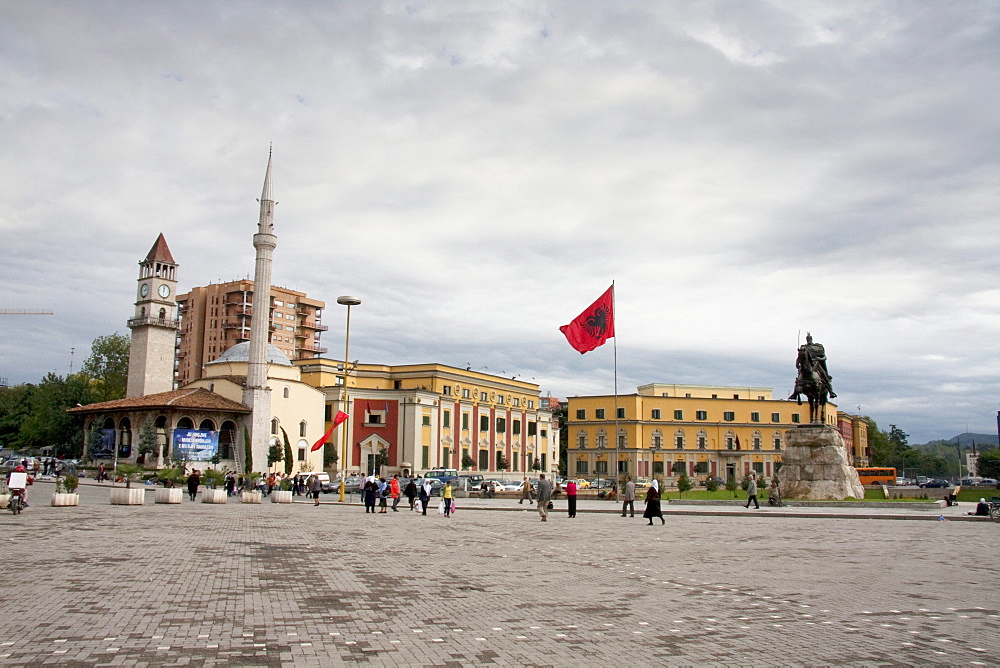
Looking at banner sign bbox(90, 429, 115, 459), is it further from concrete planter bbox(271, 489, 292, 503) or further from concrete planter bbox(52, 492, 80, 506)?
concrete planter bbox(52, 492, 80, 506)

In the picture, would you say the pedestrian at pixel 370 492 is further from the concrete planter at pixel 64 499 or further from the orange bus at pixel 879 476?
the orange bus at pixel 879 476

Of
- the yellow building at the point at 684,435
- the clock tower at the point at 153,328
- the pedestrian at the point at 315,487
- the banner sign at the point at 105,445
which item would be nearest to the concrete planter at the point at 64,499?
the pedestrian at the point at 315,487

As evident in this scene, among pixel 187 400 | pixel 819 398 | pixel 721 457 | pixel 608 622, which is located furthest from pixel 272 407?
pixel 608 622

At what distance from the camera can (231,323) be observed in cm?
10112

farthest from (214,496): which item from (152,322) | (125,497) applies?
(152,322)

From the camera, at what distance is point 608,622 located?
873 centimetres

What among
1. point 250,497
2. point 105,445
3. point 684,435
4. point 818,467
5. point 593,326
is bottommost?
point 250,497

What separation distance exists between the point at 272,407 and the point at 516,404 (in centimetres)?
3116

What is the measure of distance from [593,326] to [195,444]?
3421 cm

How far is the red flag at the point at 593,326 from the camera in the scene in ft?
101

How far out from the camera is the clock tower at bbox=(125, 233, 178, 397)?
234 ft

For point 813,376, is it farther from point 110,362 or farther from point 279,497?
point 110,362

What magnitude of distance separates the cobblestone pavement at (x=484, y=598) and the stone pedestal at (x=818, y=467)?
14170mm

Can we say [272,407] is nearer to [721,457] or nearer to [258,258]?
[258,258]
